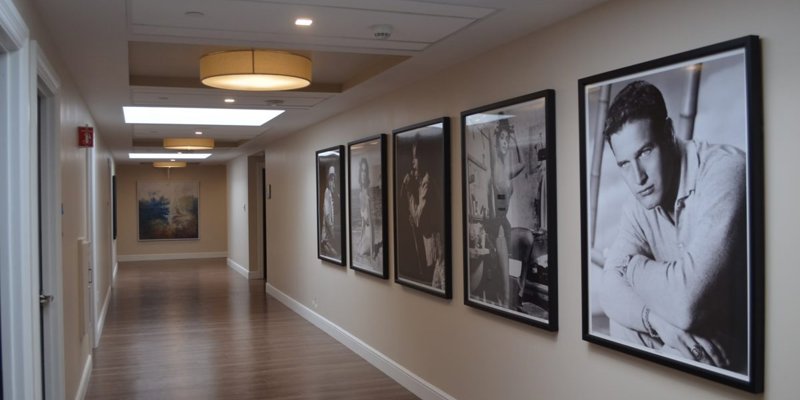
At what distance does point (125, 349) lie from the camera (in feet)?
25.1

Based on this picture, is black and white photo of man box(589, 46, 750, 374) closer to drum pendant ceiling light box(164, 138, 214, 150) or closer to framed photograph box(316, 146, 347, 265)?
framed photograph box(316, 146, 347, 265)

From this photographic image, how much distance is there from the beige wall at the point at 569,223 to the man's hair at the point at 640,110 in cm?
16

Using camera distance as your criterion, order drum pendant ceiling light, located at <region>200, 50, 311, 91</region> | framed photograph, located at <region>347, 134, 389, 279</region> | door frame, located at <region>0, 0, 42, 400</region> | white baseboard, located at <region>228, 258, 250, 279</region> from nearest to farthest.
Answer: door frame, located at <region>0, 0, 42, 400</region> < drum pendant ceiling light, located at <region>200, 50, 311, 91</region> < framed photograph, located at <region>347, 134, 389, 279</region> < white baseboard, located at <region>228, 258, 250, 279</region>

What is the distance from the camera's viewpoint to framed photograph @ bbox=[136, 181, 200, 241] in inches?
756

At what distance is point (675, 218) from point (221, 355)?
17.9ft

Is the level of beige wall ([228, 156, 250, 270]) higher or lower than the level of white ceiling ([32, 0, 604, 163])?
lower

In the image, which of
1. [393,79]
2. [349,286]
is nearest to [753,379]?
[393,79]

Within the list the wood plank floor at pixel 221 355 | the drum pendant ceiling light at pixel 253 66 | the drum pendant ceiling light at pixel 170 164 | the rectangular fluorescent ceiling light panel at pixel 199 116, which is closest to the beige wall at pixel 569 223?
the wood plank floor at pixel 221 355

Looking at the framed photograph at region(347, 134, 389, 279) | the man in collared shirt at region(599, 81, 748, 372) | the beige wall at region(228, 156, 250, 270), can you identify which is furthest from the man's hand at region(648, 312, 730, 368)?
the beige wall at region(228, 156, 250, 270)

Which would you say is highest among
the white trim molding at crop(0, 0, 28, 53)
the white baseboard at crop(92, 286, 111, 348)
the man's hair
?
the white trim molding at crop(0, 0, 28, 53)

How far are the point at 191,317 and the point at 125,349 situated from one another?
201 cm

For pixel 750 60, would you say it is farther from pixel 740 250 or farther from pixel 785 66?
pixel 740 250

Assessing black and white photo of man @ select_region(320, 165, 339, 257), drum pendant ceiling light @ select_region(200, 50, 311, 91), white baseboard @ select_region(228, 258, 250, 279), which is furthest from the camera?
white baseboard @ select_region(228, 258, 250, 279)

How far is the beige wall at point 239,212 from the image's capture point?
47.6 ft
